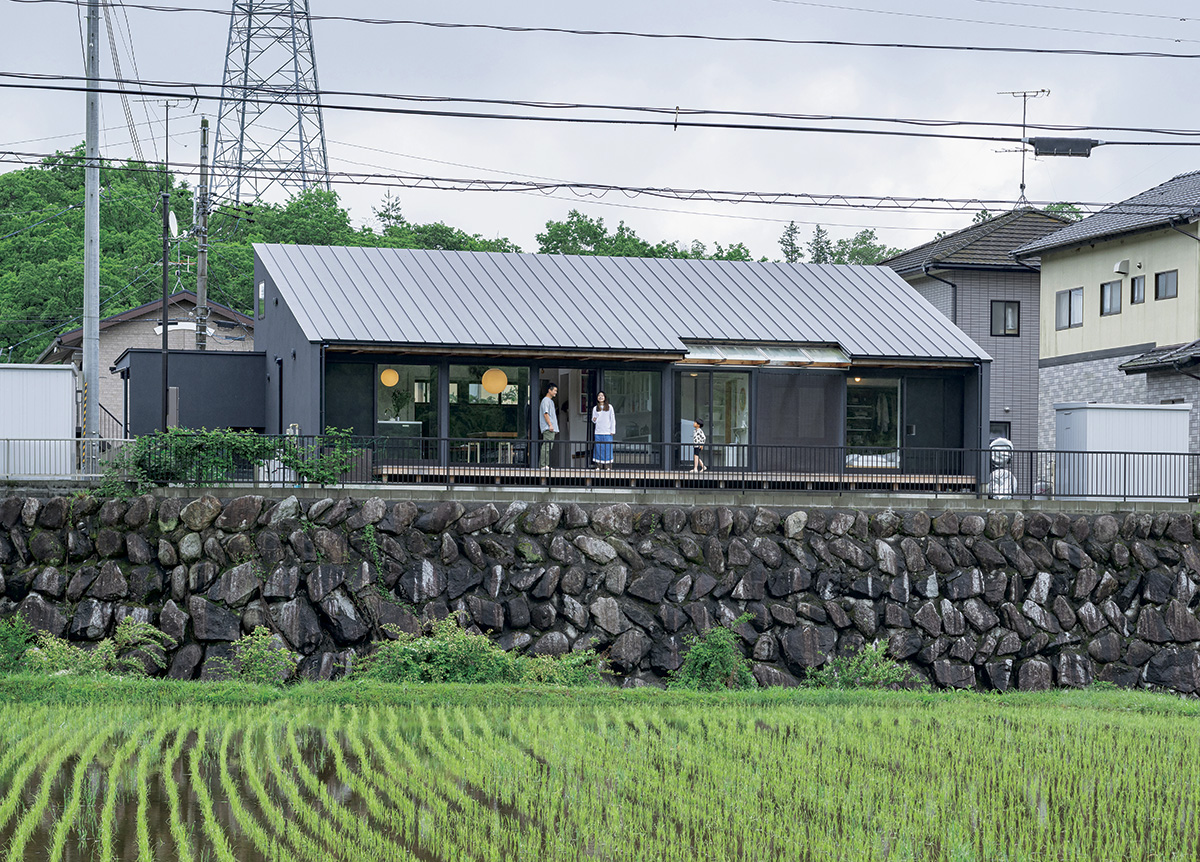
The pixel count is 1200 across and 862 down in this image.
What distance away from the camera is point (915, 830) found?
969 cm

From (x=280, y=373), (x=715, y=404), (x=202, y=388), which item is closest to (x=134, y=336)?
(x=202, y=388)

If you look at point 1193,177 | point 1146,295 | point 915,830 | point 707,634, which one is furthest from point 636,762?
point 1193,177

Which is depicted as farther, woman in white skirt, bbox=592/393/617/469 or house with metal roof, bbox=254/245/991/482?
house with metal roof, bbox=254/245/991/482

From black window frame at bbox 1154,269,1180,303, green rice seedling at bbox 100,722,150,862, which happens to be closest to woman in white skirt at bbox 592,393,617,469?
green rice seedling at bbox 100,722,150,862

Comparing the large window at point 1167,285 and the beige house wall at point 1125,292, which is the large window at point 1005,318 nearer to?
the beige house wall at point 1125,292

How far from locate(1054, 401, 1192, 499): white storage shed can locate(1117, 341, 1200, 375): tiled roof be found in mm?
3649

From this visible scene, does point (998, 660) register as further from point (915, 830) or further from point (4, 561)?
point (4, 561)

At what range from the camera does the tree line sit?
50.3m

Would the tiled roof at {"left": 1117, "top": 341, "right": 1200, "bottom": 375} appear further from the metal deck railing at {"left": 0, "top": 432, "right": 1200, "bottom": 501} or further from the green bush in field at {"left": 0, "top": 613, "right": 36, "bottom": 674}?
the green bush in field at {"left": 0, "top": 613, "right": 36, "bottom": 674}

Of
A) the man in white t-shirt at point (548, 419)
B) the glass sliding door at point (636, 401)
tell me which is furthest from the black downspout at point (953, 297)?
the man in white t-shirt at point (548, 419)

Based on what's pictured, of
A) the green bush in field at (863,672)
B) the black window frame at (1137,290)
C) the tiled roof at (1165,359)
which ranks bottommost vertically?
the green bush in field at (863,672)

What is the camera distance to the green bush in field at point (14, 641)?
1675 centimetres

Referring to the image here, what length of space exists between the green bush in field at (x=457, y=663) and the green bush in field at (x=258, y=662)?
1040 millimetres

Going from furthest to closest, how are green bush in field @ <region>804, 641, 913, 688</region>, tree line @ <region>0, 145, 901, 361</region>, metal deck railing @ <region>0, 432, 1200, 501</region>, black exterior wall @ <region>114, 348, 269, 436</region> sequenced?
tree line @ <region>0, 145, 901, 361</region> < black exterior wall @ <region>114, 348, 269, 436</region> < metal deck railing @ <region>0, 432, 1200, 501</region> < green bush in field @ <region>804, 641, 913, 688</region>
